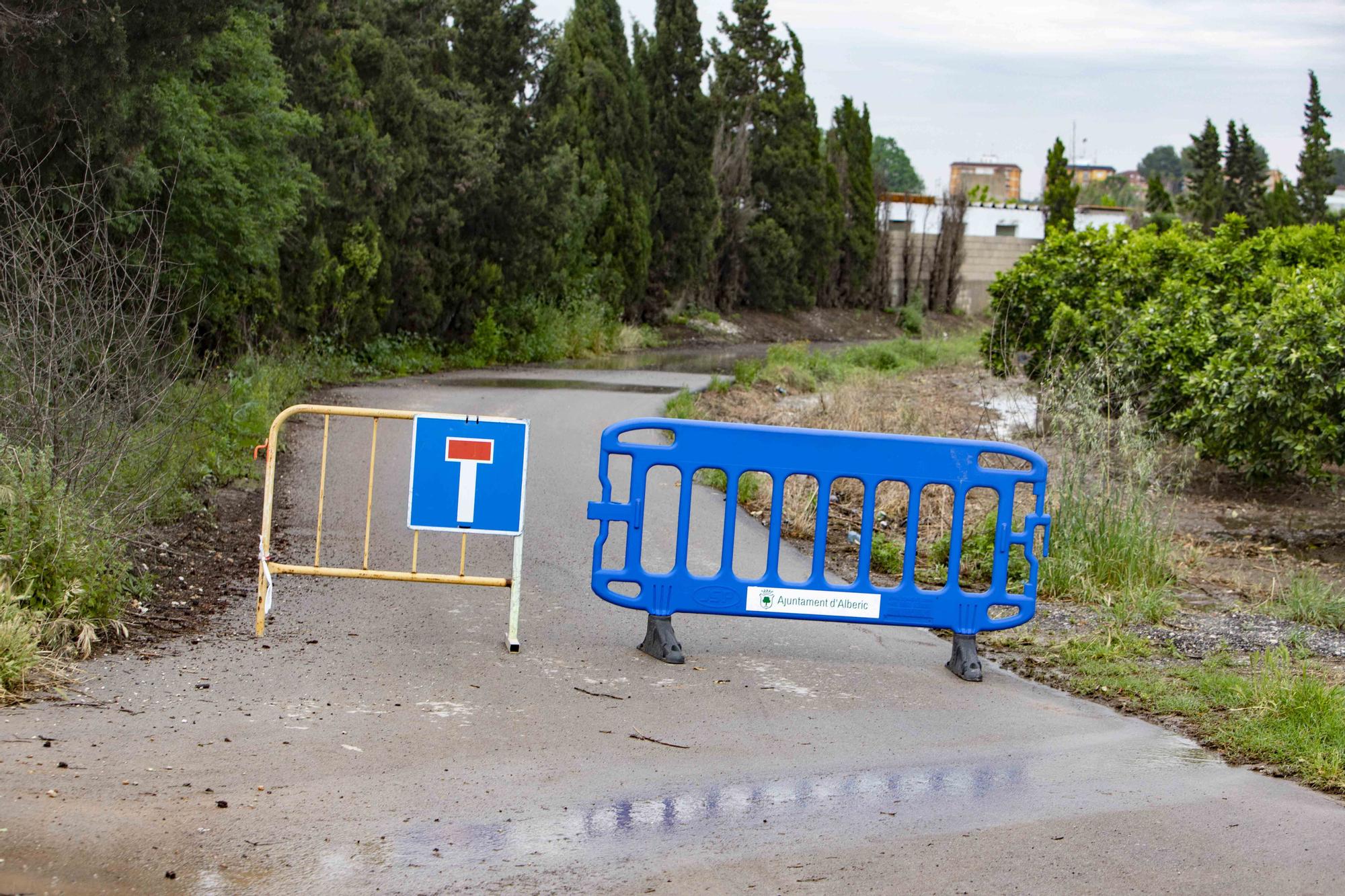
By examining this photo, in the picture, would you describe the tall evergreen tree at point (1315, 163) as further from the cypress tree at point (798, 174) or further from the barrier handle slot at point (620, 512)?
the barrier handle slot at point (620, 512)

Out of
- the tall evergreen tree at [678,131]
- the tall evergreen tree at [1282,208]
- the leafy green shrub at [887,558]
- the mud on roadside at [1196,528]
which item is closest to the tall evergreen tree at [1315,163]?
the tall evergreen tree at [1282,208]

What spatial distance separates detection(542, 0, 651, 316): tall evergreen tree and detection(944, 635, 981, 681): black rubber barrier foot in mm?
23539

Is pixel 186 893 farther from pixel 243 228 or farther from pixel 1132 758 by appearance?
pixel 243 228

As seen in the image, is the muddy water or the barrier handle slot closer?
the barrier handle slot

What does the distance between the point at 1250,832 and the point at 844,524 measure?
668cm

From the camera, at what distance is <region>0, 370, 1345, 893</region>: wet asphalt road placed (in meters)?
4.39

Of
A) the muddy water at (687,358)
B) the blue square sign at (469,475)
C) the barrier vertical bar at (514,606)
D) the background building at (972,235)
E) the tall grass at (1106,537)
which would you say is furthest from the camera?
the background building at (972,235)

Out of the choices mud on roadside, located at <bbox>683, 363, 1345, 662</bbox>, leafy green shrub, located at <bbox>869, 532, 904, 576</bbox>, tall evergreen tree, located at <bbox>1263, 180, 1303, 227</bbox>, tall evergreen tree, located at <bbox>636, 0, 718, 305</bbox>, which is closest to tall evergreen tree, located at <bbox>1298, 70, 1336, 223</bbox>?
tall evergreen tree, located at <bbox>1263, 180, 1303, 227</bbox>

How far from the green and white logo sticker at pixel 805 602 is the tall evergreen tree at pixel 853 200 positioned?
3997 cm

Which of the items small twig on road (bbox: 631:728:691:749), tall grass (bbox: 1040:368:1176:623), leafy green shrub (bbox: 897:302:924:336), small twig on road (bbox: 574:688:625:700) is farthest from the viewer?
leafy green shrub (bbox: 897:302:924:336)

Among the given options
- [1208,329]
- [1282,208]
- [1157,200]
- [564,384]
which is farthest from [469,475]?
[1157,200]

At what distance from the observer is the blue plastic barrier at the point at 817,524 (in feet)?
23.6

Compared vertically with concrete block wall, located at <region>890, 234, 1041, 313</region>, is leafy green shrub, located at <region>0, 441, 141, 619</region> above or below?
below

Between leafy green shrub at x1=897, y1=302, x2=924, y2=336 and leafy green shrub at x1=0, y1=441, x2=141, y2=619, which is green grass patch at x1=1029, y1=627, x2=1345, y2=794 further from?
leafy green shrub at x1=897, y1=302, x2=924, y2=336
